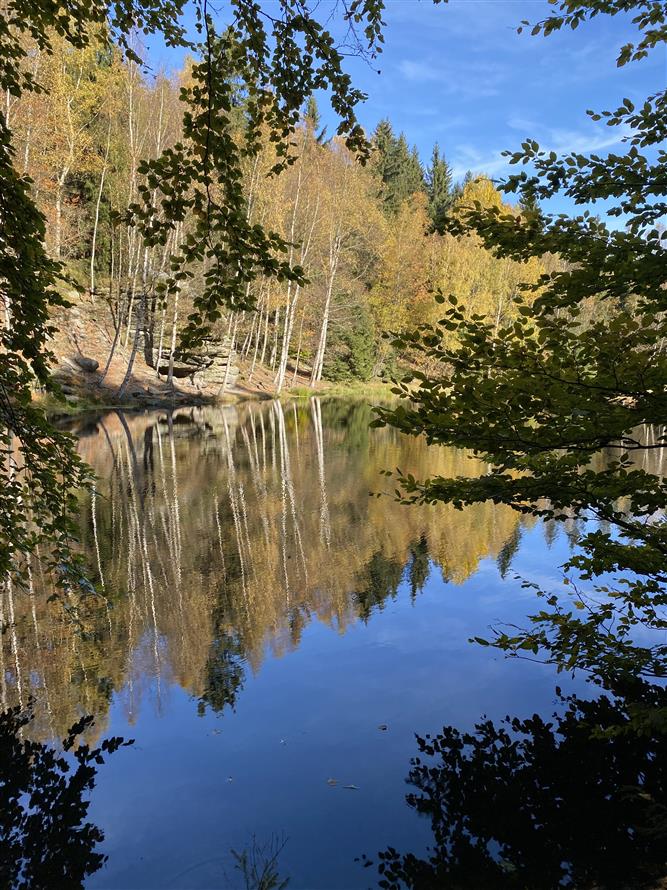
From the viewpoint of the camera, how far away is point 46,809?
13.2 ft

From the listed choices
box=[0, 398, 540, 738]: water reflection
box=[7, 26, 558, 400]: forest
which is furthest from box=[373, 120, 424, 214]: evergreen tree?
box=[0, 398, 540, 738]: water reflection

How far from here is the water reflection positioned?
581 centimetres

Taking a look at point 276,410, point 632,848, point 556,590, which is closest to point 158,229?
point 632,848

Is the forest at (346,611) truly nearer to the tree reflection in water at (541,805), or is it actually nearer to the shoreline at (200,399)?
the tree reflection in water at (541,805)

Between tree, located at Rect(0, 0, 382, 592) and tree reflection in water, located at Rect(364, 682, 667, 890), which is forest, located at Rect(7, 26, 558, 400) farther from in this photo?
tree reflection in water, located at Rect(364, 682, 667, 890)

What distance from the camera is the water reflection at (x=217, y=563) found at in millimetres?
5812

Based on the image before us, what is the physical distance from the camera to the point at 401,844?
151 inches

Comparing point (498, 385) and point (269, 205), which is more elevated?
point (269, 205)

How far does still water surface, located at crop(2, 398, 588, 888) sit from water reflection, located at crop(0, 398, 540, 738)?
36 millimetres

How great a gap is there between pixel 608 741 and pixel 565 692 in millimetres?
922

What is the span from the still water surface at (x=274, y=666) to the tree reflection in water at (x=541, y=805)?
0.19m

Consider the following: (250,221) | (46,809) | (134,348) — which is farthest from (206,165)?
(250,221)

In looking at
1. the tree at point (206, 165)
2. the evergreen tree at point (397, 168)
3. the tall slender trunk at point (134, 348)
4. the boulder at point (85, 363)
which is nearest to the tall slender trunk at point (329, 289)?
the tall slender trunk at point (134, 348)

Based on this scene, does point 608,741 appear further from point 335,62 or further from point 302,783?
point 335,62
